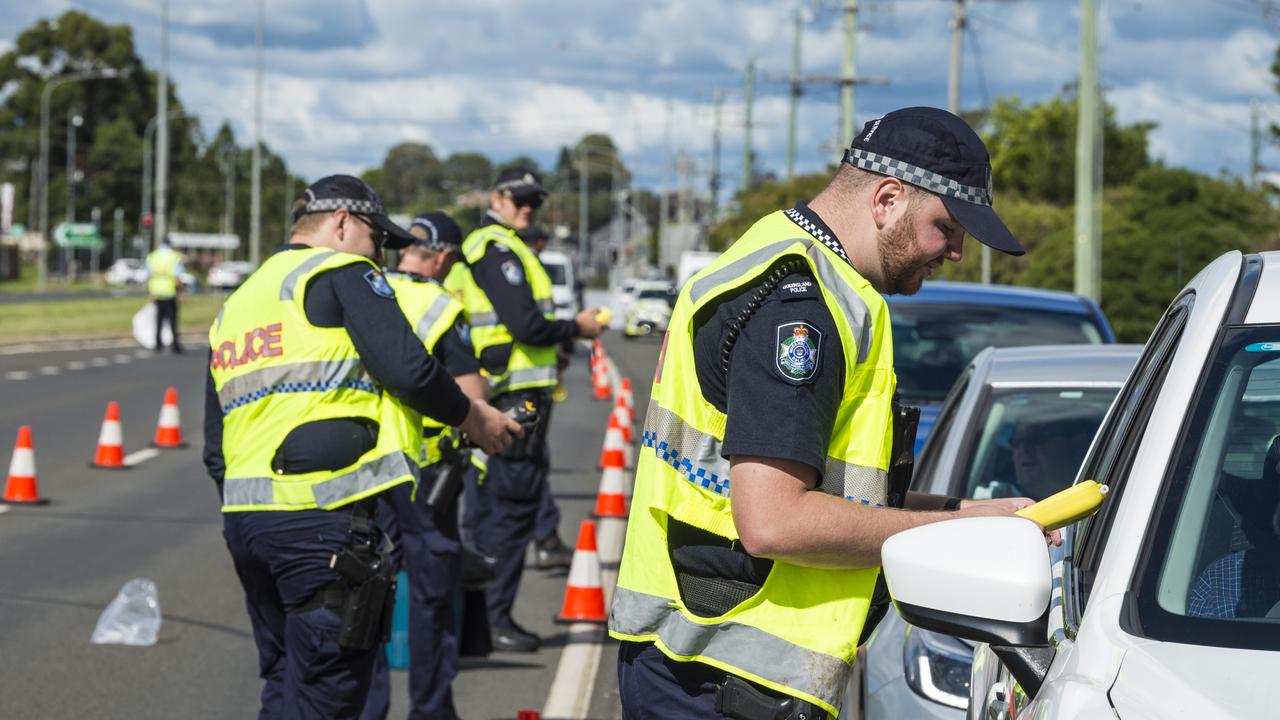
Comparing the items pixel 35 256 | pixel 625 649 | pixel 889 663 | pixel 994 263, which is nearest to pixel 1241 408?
pixel 625 649

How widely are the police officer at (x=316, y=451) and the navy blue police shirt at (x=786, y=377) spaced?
2160mm

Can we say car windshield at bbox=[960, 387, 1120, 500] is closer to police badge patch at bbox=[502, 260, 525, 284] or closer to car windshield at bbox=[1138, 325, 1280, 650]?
car windshield at bbox=[1138, 325, 1280, 650]

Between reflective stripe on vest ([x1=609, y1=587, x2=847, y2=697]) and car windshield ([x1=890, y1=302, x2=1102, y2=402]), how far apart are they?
6.26 metres

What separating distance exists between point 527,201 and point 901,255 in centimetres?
545

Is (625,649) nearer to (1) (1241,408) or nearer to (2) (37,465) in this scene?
(1) (1241,408)

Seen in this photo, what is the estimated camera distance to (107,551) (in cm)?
1017

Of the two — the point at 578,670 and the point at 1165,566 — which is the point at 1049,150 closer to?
the point at 578,670

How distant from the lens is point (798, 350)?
2.78 metres

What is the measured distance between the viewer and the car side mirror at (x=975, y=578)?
2.39 metres

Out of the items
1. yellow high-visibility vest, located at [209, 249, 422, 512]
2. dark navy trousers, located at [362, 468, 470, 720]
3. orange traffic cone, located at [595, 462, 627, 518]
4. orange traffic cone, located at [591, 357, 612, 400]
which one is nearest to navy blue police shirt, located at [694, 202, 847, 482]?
yellow high-visibility vest, located at [209, 249, 422, 512]

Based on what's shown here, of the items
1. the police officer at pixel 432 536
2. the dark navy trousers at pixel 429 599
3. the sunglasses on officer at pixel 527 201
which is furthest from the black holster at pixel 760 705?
the sunglasses on officer at pixel 527 201

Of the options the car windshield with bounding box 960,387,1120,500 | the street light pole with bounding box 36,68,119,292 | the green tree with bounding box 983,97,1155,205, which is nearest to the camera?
the car windshield with bounding box 960,387,1120,500

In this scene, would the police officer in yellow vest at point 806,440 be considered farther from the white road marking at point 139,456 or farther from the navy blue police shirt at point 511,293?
the white road marking at point 139,456

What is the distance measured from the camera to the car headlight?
426 cm
